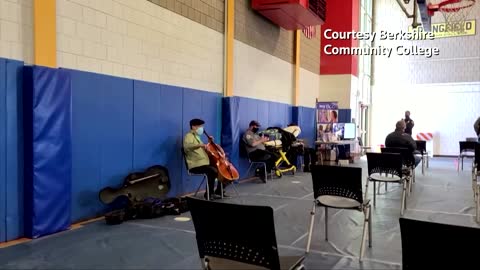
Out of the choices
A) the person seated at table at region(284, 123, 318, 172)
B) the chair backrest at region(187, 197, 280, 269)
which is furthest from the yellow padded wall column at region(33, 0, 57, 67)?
the person seated at table at region(284, 123, 318, 172)

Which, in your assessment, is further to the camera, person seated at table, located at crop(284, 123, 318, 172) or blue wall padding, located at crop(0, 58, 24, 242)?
person seated at table, located at crop(284, 123, 318, 172)

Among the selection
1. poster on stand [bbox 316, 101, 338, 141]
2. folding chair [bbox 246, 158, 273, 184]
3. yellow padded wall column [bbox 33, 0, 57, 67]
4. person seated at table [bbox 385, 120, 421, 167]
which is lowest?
folding chair [bbox 246, 158, 273, 184]

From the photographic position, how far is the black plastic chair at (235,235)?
1750 millimetres

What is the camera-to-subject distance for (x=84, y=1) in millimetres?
4328

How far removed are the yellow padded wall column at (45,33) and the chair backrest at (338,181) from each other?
2.79m

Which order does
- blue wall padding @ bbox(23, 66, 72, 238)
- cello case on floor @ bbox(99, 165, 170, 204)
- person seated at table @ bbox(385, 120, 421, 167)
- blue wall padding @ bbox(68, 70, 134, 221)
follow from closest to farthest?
blue wall padding @ bbox(23, 66, 72, 238), blue wall padding @ bbox(68, 70, 134, 221), cello case on floor @ bbox(99, 165, 170, 204), person seated at table @ bbox(385, 120, 421, 167)

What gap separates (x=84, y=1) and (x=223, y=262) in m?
3.60

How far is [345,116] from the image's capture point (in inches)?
516

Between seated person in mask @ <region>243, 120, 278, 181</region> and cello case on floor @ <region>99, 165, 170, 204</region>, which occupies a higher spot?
seated person in mask @ <region>243, 120, 278, 181</region>

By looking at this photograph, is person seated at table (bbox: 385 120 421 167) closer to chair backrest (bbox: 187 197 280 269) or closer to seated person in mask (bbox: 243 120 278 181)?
seated person in mask (bbox: 243 120 278 181)

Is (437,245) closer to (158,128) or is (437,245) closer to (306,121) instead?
(158,128)

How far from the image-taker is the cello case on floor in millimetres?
4613

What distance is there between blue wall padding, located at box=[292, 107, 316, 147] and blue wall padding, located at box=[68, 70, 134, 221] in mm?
6207

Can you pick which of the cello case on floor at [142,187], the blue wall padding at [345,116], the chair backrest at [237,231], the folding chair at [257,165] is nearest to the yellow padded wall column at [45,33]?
the cello case on floor at [142,187]
